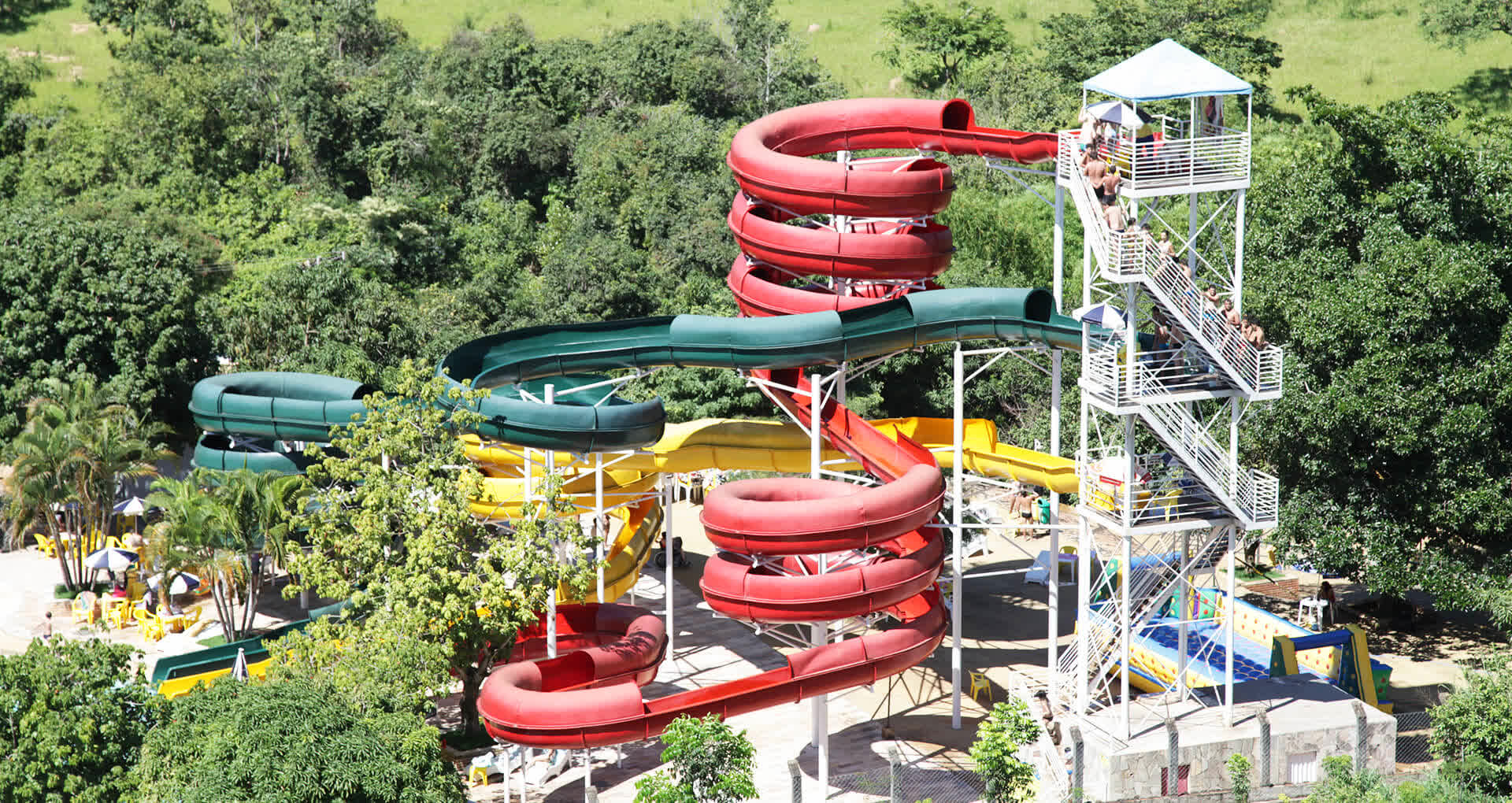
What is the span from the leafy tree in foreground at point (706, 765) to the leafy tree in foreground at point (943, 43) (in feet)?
177

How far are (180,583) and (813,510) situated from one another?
17.7 metres

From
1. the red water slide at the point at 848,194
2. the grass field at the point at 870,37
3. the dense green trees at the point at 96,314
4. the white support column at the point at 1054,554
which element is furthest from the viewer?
the grass field at the point at 870,37

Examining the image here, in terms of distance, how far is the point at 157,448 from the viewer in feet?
142

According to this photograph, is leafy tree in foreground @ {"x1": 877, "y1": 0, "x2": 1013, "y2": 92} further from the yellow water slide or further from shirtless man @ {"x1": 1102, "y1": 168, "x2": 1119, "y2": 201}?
shirtless man @ {"x1": 1102, "y1": 168, "x2": 1119, "y2": 201}

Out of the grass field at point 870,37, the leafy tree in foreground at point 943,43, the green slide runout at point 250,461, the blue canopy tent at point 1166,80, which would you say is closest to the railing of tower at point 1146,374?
the blue canopy tent at point 1166,80

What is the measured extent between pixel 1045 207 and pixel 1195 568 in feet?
98.3

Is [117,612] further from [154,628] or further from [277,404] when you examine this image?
[277,404]

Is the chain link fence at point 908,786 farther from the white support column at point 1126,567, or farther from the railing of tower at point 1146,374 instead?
the railing of tower at point 1146,374

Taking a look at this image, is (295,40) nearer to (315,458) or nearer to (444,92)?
(444,92)

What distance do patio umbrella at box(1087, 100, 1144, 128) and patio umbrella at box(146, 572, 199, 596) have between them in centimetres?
2279

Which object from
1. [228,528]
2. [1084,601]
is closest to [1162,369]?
[1084,601]

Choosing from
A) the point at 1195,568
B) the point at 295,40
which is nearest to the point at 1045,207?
the point at 1195,568

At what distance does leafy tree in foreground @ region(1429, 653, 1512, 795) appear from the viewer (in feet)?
94.1

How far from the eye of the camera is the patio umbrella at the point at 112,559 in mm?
40750
